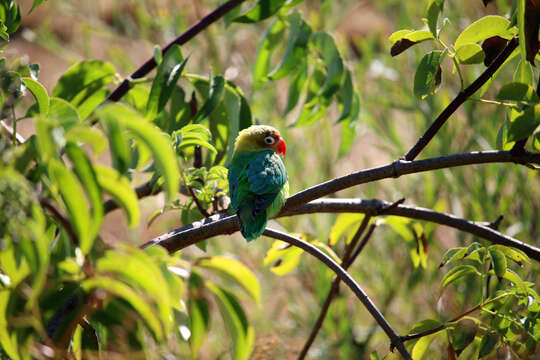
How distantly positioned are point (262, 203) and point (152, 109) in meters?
0.32

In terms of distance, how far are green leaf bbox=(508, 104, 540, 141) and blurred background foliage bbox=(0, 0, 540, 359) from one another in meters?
0.15

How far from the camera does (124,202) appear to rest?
52 cm

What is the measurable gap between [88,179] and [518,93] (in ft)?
1.79

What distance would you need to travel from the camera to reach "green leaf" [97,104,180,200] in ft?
1.63

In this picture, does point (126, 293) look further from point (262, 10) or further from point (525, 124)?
point (262, 10)

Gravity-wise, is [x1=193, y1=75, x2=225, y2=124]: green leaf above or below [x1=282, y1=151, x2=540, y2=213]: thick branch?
above

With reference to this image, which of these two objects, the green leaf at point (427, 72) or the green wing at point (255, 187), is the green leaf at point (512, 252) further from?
the green wing at point (255, 187)

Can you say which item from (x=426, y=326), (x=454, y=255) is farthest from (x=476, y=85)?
(x=426, y=326)

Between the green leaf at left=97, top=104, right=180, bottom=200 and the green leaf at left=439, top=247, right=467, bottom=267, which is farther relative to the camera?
the green leaf at left=439, top=247, right=467, bottom=267

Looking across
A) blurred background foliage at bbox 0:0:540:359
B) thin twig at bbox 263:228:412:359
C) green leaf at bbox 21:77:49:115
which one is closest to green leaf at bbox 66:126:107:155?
blurred background foliage at bbox 0:0:540:359

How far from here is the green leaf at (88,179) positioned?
1.66 feet

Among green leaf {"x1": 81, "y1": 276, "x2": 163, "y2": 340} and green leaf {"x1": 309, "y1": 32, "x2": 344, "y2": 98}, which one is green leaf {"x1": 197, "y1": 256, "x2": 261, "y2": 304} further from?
green leaf {"x1": 309, "y1": 32, "x2": 344, "y2": 98}

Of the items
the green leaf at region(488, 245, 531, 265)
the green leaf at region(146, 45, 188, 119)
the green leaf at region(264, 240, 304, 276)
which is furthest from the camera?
the green leaf at region(264, 240, 304, 276)

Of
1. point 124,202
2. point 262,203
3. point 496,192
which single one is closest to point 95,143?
point 124,202
